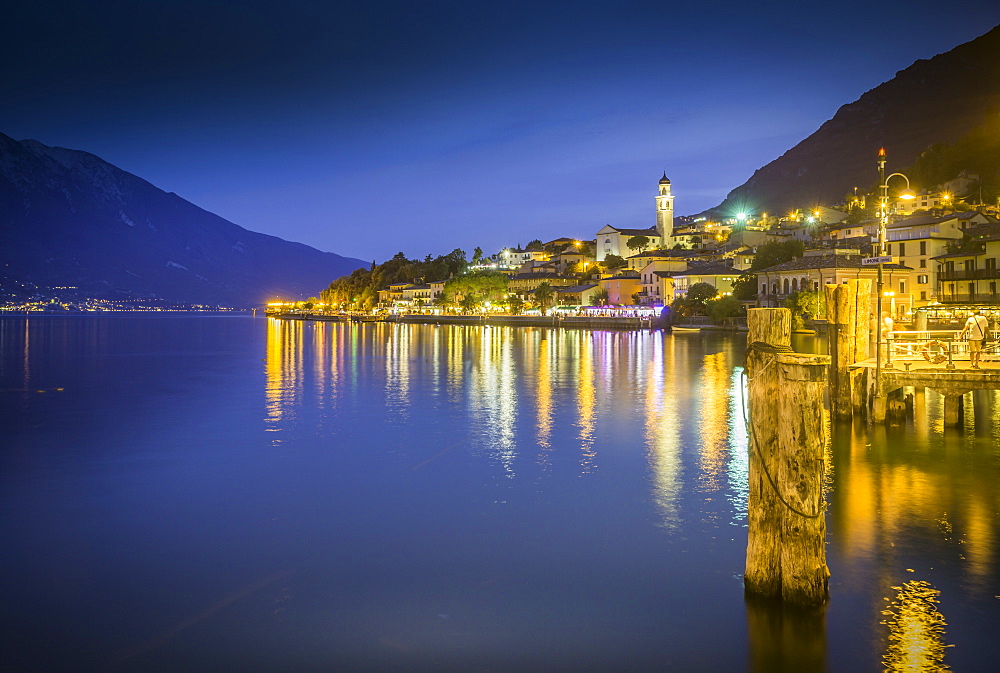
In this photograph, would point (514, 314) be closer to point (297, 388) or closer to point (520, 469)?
point (297, 388)

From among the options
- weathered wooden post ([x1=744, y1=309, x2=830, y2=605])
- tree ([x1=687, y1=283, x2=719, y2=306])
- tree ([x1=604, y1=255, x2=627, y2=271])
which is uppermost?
tree ([x1=604, y1=255, x2=627, y2=271])

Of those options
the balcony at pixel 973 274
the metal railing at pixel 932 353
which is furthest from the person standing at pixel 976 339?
the balcony at pixel 973 274

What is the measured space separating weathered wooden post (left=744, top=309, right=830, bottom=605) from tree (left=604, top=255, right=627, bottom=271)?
14293cm

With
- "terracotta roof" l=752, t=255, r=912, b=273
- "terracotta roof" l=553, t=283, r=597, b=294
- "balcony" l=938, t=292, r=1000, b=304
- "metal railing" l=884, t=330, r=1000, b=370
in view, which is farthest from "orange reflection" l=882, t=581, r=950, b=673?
"terracotta roof" l=553, t=283, r=597, b=294

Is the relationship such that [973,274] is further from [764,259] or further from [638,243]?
[638,243]

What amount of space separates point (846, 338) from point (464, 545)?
15.2 metres

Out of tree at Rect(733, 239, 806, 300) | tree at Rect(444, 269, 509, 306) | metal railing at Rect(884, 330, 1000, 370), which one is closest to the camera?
metal railing at Rect(884, 330, 1000, 370)

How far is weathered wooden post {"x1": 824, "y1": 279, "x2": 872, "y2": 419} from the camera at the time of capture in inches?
938

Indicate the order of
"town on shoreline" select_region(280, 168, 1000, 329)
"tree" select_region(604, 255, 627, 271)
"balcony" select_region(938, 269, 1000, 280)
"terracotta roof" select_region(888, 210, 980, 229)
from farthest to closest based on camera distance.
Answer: "tree" select_region(604, 255, 627, 271), "terracotta roof" select_region(888, 210, 980, 229), "town on shoreline" select_region(280, 168, 1000, 329), "balcony" select_region(938, 269, 1000, 280)

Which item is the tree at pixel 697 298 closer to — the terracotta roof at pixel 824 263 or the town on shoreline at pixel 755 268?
the town on shoreline at pixel 755 268

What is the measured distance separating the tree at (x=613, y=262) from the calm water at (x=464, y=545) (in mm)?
122381

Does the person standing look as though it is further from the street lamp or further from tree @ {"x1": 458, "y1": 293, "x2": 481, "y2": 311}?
tree @ {"x1": 458, "y1": 293, "x2": 481, "y2": 311}

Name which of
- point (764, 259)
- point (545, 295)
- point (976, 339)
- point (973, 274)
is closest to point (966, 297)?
point (973, 274)

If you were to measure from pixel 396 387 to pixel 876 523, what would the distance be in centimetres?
3013
